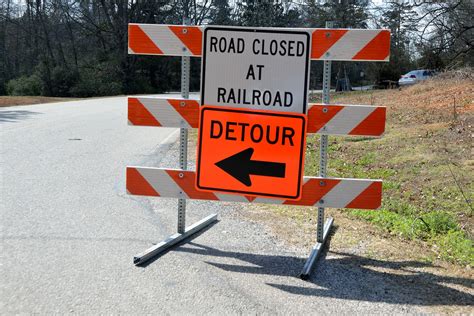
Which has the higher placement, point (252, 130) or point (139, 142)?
point (252, 130)

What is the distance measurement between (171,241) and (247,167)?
106 cm

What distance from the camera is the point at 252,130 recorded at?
15.6 feet

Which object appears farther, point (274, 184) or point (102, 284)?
point (274, 184)

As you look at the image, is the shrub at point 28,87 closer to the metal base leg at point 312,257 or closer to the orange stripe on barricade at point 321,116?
the metal base leg at point 312,257

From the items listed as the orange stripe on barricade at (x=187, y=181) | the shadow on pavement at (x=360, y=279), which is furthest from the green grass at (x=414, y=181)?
the orange stripe on barricade at (x=187, y=181)

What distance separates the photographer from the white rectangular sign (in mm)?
4715

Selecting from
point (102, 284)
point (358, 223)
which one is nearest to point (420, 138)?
point (358, 223)

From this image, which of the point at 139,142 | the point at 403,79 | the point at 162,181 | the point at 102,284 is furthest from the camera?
the point at 403,79

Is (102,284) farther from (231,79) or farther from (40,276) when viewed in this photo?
(231,79)

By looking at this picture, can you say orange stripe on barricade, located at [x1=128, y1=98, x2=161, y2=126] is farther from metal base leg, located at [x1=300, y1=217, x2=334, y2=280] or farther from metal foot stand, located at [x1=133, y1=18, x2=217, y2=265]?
metal base leg, located at [x1=300, y1=217, x2=334, y2=280]

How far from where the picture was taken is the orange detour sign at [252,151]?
471 centimetres

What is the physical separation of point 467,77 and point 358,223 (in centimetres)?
1423

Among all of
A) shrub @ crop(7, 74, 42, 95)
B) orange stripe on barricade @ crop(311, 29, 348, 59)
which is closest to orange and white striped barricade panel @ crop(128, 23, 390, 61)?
orange stripe on barricade @ crop(311, 29, 348, 59)

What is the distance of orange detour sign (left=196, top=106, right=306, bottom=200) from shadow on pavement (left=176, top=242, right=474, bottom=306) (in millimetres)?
609
